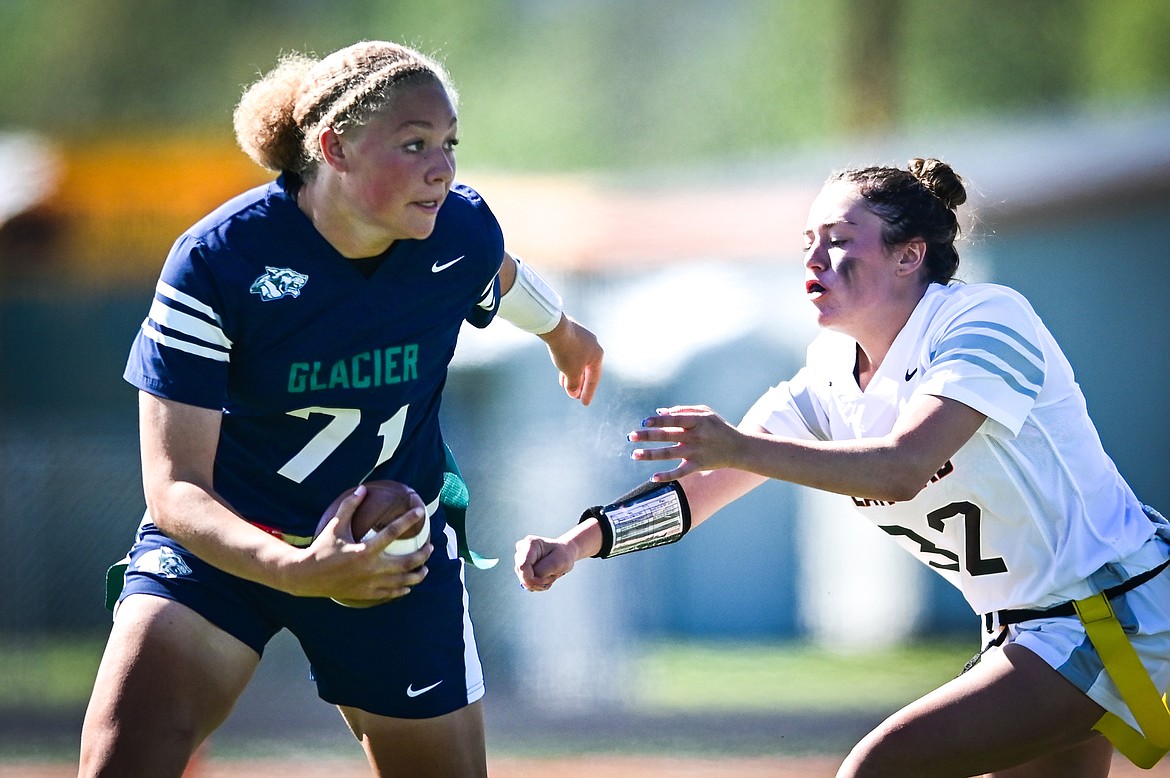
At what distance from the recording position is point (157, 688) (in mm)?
2344

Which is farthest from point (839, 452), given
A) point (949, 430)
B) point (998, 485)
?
point (998, 485)

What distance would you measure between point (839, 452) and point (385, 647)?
0.98 meters

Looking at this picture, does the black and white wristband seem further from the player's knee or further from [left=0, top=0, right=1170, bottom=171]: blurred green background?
[left=0, top=0, right=1170, bottom=171]: blurred green background

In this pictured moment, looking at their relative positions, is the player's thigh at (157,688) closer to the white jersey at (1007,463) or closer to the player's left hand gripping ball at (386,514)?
the player's left hand gripping ball at (386,514)

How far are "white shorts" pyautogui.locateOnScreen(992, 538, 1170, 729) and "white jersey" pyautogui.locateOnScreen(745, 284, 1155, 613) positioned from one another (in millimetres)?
60

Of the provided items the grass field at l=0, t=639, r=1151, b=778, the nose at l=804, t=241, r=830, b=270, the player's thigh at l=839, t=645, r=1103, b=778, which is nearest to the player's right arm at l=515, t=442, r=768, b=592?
the nose at l=804, t=241, r=830, b=270

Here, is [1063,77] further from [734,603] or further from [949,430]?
[949,430]

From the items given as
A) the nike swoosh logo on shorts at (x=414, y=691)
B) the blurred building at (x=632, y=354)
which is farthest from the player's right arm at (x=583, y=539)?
the blurred building at (x=632, y=354)

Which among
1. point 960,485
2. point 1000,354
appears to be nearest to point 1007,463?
point 960,485

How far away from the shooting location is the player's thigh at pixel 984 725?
8.05ft

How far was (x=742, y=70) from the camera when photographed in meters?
6.48

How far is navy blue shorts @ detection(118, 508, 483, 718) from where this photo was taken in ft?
8.23

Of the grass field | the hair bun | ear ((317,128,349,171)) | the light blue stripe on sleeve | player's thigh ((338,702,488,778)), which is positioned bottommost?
the grass field

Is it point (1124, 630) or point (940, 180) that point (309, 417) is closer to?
point (940, 180)
